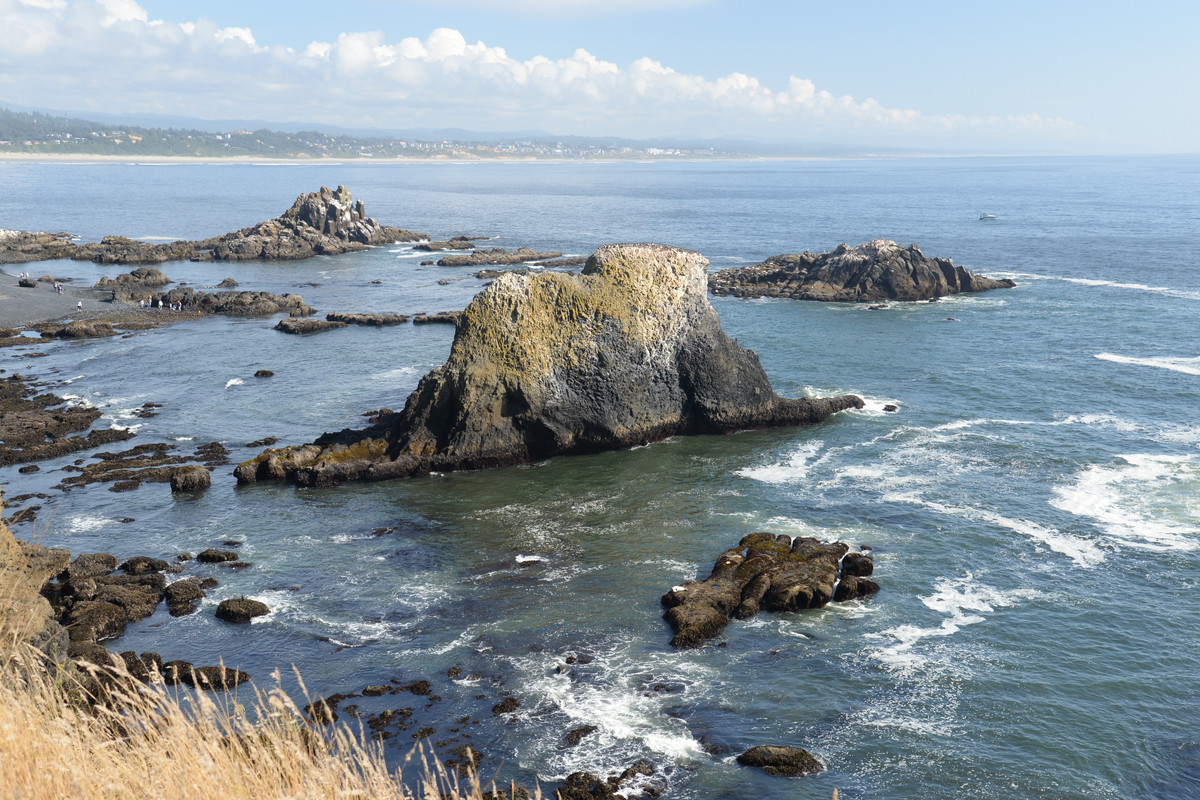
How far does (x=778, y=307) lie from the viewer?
79500 millimetres

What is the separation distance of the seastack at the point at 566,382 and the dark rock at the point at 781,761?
76.1 feet

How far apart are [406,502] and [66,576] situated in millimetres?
12887

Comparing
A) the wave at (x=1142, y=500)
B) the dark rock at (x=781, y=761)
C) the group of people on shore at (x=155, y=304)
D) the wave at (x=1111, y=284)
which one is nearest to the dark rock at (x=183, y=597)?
the dark rock at (x=781, y=761)

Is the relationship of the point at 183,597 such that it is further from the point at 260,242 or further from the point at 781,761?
the point at 260,242

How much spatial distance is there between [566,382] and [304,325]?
38707mm

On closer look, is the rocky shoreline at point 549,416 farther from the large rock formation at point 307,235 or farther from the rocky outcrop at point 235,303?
the large rock formation at point 307,235

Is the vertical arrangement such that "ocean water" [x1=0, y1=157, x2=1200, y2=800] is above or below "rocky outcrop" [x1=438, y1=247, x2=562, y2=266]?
below

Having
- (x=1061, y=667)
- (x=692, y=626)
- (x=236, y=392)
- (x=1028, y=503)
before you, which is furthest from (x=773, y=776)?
(x=236, y=392)

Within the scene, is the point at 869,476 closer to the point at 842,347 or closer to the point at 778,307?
the point at 842,347

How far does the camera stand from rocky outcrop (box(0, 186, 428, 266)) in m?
109

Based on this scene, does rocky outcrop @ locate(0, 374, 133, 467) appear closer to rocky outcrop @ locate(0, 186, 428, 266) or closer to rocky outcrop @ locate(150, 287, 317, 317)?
rocky outcrop @ locate(150, 287, 317, 317)

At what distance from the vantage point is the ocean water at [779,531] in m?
21.3

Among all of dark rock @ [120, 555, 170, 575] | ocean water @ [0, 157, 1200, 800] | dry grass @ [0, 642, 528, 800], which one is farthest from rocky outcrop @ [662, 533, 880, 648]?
dry grass @ [0, 642, 528, 800]

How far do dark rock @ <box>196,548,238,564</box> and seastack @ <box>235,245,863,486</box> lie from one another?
7.53m
